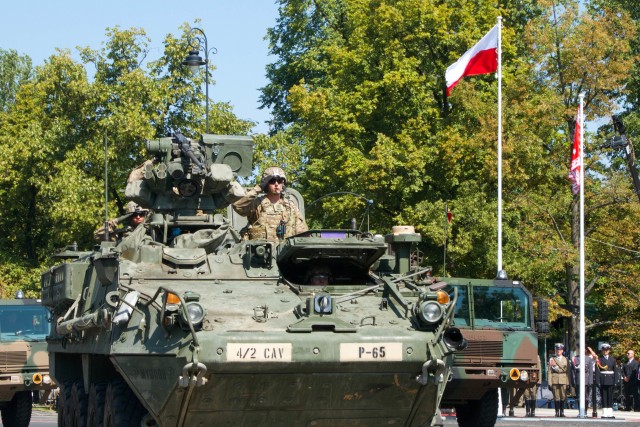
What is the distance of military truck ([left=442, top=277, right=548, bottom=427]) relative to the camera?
21.5 metres

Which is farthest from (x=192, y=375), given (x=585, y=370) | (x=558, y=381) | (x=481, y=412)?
(x=585, y=370)

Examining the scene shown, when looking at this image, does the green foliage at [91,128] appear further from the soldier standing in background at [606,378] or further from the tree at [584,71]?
the soldier standing in background at [606,378]

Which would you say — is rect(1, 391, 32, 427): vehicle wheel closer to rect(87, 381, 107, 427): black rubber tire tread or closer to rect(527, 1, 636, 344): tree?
rect(87, 381, 107, 427): black rubber tire tread

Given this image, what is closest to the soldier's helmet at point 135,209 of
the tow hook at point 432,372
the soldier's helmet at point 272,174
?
the soldier's helmet at point 272,174

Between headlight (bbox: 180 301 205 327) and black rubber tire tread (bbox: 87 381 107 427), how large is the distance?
2320 mm

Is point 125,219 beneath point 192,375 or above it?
above

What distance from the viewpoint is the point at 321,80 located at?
47.5 metres

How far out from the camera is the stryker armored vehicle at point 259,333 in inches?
520

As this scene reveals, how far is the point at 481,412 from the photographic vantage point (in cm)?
2156

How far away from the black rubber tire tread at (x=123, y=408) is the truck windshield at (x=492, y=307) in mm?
8795

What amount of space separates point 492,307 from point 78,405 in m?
8.58

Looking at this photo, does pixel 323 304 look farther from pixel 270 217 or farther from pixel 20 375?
pixel 20 375

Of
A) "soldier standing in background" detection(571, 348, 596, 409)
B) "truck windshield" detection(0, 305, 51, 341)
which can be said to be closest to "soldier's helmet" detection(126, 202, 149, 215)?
"truck windshield" detection(0, 305, 51, 341)

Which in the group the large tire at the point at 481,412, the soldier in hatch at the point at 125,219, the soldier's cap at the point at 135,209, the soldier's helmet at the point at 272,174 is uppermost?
the soldier's helmet at the point at 272,174
